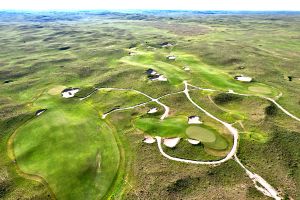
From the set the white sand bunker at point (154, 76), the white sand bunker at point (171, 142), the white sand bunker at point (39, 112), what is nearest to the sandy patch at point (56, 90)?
the white sand bunker at point (39, 112)

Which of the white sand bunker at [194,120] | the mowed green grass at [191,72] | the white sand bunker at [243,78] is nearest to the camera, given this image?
the white sand bunker at [194,120]

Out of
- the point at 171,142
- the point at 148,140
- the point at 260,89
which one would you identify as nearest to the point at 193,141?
the point at 171,142

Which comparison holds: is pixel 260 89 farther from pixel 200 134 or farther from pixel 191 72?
pixel 200 134

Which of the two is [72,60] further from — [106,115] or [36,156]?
[36,156]

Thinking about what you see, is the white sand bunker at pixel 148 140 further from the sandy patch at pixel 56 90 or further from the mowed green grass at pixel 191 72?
the sandy patch at pixel 56 90

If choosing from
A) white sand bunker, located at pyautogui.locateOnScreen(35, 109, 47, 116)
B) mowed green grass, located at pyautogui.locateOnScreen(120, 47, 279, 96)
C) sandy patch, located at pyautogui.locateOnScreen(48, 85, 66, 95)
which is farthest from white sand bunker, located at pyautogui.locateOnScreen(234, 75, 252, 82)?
white sand bunker, located at pyautogui.locateOnScreen(35, 109, 47, 116)

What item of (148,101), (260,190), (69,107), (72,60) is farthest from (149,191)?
(72,60)
